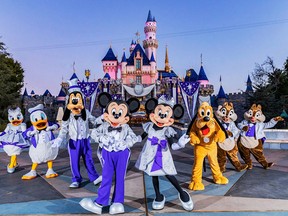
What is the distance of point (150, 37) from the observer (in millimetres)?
32156

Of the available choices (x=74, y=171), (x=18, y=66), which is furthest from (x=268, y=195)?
(x=18, y=66)

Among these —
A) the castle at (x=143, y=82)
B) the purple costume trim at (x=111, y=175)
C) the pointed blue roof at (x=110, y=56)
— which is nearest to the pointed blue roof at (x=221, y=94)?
the castle at (x=143, y=82)

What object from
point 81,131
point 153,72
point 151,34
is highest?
point 151,34

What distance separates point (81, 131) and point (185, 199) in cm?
225

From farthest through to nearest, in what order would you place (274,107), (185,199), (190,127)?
(274,107)
(190,127)
(185,199)

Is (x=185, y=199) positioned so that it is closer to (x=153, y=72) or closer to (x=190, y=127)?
(x=190, y=127)

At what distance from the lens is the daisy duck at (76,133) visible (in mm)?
4398

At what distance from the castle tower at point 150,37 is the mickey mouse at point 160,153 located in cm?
2907

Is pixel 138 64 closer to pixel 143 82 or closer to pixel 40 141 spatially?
pixel 143 82

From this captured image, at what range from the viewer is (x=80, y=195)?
3.97 metres

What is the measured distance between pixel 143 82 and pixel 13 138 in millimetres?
23489

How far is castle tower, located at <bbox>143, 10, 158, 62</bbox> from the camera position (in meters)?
31.8

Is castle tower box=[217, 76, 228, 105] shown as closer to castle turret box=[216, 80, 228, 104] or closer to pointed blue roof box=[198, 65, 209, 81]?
castle turret box=[216, 80, 228, 104]

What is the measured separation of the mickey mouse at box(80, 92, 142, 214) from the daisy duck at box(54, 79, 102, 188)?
0.92m
